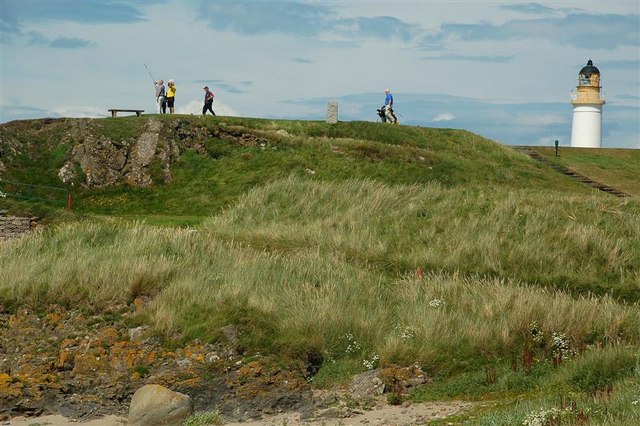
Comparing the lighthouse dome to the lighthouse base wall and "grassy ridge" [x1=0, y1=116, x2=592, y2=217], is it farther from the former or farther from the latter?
"grassy ridge" [x1=0, y1=116, x2=592, y2=217]

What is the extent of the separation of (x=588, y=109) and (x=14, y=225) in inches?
2130

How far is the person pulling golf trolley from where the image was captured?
54.6 m

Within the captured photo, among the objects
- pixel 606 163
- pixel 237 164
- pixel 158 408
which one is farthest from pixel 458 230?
pixel 606 163

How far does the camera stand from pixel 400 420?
1434 cm

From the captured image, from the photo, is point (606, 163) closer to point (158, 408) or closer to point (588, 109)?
point (588, 109)

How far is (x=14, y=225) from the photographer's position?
3123 cm

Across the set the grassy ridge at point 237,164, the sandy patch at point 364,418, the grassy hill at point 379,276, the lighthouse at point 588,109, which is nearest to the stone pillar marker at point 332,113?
the grassy ridge at point 237,164

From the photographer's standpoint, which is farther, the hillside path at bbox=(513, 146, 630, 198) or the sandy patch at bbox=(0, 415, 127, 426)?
the hillside path at bbox=(513, 146, 630, 198)

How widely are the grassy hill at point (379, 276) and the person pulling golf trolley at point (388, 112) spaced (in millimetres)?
14784

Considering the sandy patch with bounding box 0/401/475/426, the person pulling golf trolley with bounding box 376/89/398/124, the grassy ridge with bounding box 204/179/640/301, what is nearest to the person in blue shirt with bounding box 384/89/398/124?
the person pulling golf trolley with bounding box 376/89/398/124

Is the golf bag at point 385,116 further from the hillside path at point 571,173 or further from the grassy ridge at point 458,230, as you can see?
the grassy ridge at point 458,230

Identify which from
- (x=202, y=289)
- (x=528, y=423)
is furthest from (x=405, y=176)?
(x=528, y=423)

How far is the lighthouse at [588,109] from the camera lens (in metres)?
73.9

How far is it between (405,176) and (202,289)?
908 inches
